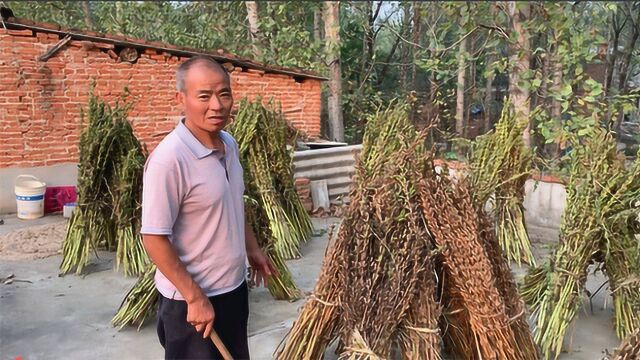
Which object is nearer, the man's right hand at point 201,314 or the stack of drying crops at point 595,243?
the man's right hand at point 201,314

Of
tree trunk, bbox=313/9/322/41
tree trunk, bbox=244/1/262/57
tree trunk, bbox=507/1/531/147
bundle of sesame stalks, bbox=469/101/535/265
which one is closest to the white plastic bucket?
bundle of sesame stalks, bbox=469/101/535/265

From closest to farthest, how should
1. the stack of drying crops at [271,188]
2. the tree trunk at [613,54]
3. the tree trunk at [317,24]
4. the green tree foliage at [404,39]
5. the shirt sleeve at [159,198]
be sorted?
1. the shirt sleeve at [159,198]
2. the stack of drying crops at [271,188]
3. the green tree foliage at [404,39]
4. the tree trunk at [317,24]
5. the tree trunk at [613,54]

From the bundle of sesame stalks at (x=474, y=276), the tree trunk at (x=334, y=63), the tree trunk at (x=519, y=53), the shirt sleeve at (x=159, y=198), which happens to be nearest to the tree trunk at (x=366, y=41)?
the tree trunk at (x=334, y=63)

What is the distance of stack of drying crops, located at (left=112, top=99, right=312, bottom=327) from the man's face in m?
1.98

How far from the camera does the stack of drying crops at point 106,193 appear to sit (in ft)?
15.5

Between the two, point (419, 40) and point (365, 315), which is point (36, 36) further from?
point (419, 40)

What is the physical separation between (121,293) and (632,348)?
342 centimetres

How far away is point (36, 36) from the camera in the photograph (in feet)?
22.3

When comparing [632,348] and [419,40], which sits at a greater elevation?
[419,40]

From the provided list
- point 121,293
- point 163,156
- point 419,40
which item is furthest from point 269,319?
point 419,40

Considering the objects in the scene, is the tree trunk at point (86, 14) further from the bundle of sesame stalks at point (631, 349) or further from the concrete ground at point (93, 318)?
the bundle of sesame stalks at point (631, 349)

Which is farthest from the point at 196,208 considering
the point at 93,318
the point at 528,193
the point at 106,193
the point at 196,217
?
the point at 528,193

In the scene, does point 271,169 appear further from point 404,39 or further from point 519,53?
point 404,39

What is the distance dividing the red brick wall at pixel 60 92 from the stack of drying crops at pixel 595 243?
226 inches
